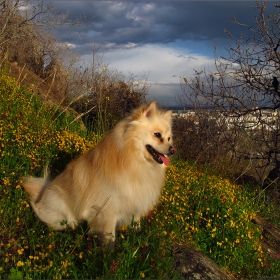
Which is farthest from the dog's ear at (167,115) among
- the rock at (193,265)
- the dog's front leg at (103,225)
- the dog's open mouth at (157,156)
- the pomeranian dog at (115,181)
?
the rock at (193,265)

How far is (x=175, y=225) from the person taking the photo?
4.38 metres

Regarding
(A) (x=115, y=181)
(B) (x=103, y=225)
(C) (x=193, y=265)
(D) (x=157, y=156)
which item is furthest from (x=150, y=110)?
(C) (x=193, y=265)

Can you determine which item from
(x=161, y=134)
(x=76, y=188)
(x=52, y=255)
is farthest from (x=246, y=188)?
(x=52, y=255)

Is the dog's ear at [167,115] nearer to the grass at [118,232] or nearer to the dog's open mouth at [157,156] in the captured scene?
the dog's open mouth at [157,156]

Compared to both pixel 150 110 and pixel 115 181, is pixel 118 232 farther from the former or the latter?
pixel 150 110

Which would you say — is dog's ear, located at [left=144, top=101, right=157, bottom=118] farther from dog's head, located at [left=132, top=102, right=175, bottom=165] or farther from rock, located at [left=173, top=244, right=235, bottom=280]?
rock, located at [left=173, top=244, right=235, bottom=280]

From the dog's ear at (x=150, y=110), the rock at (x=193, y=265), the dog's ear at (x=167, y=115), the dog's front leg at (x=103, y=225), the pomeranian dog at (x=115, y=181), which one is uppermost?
the dog's ear at (x=150, y=110)

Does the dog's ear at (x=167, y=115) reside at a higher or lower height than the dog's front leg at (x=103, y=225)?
higher

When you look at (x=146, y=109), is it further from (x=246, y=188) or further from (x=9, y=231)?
(x=246, y=188)

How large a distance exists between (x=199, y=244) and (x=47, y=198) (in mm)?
2032

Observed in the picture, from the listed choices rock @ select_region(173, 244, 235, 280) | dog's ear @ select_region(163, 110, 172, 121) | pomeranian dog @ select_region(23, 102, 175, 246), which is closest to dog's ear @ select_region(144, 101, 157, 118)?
pomeranian dog @ select_region(23, 102, 175, 246)

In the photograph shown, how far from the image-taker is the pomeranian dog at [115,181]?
13.0 ft

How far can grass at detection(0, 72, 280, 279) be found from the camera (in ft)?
10.2

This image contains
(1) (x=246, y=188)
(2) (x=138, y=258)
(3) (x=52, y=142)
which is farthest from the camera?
(1) (x=246, y=188)
